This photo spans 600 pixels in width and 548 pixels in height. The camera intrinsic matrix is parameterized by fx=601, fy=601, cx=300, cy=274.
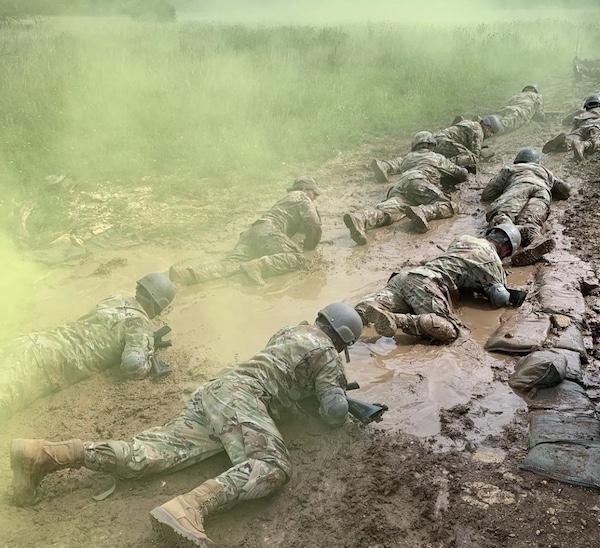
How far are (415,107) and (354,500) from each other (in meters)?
11.3

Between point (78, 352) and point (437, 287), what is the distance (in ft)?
10.4

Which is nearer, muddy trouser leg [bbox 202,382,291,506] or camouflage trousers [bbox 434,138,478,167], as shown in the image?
muddy trouser leg [bbox 202,382,291,506]

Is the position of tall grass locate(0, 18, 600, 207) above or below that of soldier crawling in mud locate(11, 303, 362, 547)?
above

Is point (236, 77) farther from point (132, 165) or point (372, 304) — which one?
point (372, 304)

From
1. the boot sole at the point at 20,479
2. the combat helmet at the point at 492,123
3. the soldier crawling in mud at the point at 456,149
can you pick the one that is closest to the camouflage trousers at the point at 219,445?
the boot sole at the point at 20,479

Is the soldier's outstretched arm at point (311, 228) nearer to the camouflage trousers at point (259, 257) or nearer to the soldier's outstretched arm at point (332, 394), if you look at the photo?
the camouflage trousers at point (259, 257)

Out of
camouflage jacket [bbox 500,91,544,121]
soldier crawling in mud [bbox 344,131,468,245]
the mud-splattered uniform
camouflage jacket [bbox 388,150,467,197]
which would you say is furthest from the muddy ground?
camouflage jacket [bbox 500,91,544,121]

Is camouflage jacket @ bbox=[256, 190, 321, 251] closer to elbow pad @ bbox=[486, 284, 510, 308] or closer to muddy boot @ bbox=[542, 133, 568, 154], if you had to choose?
elbow pad @ bbox=[486, 284, 510, 308]

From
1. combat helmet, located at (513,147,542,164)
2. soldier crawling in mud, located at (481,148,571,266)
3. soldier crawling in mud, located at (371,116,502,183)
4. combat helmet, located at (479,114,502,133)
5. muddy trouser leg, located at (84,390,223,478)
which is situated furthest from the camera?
combat helmet, located at (479,114,502,133)

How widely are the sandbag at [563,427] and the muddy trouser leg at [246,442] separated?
1662 mm

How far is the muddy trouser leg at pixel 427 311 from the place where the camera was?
5137mm

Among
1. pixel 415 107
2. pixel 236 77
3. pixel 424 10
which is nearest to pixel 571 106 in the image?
pixel 415 107

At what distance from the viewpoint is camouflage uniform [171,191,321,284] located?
20.9 ft

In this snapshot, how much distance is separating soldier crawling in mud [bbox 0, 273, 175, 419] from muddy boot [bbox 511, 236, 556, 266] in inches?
155
